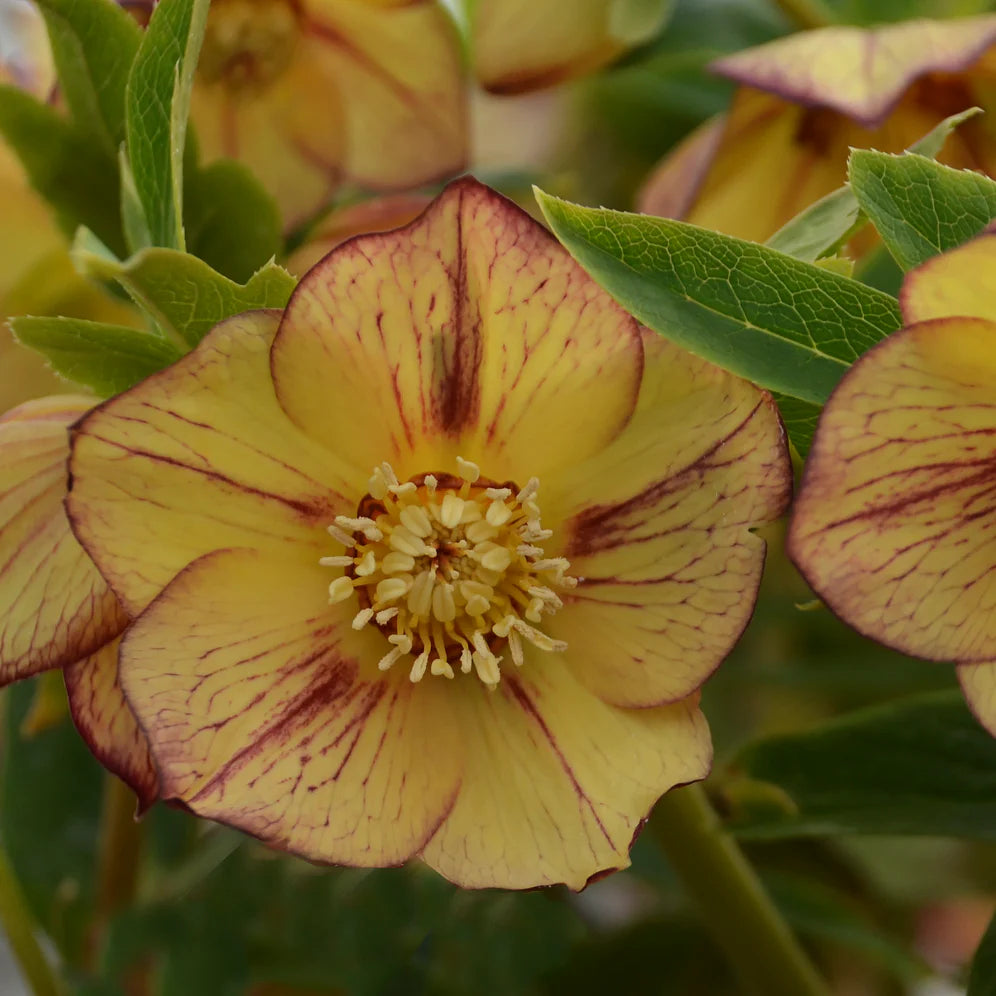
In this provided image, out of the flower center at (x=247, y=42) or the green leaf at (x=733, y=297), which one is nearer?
the green leaf at (x=733, y=297)

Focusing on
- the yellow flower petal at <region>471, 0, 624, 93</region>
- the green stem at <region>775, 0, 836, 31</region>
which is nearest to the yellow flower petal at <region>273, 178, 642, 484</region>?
the yellow flower petal at <region>471, 0, 624, 93</region>

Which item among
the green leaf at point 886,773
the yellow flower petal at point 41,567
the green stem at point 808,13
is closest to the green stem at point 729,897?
the green leaf at point 886,773

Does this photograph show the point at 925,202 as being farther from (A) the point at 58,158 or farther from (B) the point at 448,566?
(A) the point at 58,158

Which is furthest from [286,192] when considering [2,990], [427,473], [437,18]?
[2,990]

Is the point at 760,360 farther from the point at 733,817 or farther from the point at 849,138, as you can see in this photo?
the point at 849,138

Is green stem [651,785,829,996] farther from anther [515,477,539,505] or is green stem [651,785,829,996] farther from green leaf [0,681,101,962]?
green leaf [0,681,101,962]

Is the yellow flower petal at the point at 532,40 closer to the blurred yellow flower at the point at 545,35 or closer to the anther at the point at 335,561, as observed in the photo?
the blurred yellow flower at the point at 545,35
